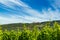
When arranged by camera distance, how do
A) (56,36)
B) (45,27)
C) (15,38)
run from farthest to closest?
(15,38) < (45,27) < (56,36)

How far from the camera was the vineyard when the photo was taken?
63.4ft

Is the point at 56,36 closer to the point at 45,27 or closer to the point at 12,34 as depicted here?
the point at 45,27

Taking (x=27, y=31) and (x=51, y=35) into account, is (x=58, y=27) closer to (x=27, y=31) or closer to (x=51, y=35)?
(x=51, y=35)

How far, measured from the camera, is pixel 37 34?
73.5 feet

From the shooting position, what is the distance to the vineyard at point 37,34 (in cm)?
1933

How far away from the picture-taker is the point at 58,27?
19.2m

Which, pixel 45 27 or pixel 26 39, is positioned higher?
pixel 45 27

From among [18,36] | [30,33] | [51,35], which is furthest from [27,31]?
[51,35]

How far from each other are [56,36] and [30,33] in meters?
4.03

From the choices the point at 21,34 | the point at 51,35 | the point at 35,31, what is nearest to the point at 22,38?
the point at 21,34

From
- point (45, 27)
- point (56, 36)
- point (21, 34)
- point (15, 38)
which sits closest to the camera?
point (56, 36)

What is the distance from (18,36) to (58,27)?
6.14 meters

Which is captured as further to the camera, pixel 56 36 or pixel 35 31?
pixel 35 31

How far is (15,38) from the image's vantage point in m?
23.8
